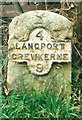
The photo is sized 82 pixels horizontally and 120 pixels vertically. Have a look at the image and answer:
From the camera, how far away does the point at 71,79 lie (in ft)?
13.6

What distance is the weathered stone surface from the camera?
3.96m

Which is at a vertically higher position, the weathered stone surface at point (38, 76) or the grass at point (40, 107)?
the weathered stone surface at point (38, 76)

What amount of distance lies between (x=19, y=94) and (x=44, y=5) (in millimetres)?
1505

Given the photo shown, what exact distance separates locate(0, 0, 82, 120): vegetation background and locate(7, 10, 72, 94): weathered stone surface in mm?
121

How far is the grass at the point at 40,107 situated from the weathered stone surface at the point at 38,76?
24 cm

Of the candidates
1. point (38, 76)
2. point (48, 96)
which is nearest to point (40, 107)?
point (48, 96)

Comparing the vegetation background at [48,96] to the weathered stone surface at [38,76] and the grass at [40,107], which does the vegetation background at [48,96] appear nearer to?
the grass at [40,107]

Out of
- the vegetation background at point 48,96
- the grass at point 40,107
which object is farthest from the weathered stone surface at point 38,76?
the grass at point 40,107

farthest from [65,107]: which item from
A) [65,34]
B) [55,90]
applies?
[65,34]

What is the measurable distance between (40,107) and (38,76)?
0.49 metres

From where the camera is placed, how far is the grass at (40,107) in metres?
3.47

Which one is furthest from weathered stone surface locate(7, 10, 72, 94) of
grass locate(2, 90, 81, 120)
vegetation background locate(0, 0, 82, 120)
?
grass locate(2, 90, 81, 120)

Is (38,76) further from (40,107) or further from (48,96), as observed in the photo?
(40,107)

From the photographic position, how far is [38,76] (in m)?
3.98
